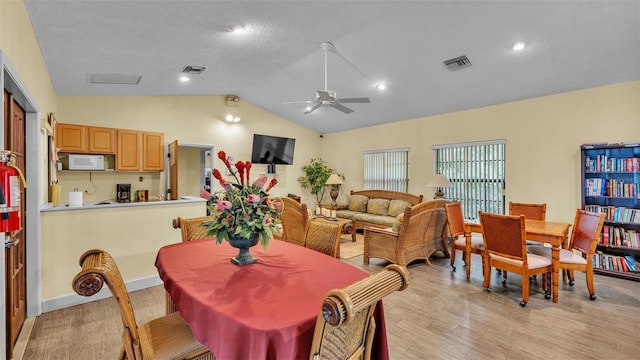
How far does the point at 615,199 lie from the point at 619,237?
546mm

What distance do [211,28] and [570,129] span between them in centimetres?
513

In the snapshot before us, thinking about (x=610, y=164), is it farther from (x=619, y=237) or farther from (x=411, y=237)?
(x=411, y=237)

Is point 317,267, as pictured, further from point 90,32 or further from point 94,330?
point 90,32

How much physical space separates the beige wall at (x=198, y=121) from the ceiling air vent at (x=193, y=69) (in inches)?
70.3

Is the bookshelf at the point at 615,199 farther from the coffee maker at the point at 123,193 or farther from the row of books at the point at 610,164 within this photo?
the coffee maker at the point at 123,193

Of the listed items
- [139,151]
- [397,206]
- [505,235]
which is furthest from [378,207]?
[139,151]

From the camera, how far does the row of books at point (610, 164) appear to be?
3.72m

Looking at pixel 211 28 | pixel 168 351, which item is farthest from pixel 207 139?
pixel 168 351

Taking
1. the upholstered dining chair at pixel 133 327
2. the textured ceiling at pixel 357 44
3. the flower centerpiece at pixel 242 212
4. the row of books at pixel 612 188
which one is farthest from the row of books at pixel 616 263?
the upholstered dining chair at pixel 133 327

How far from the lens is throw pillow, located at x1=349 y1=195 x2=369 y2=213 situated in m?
7.08

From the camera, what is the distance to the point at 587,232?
318cm

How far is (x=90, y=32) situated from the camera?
Result: 2.89 meters

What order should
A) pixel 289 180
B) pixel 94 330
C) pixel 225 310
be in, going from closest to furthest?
pixel 225 310
pixel 94 330
pixel 289 180

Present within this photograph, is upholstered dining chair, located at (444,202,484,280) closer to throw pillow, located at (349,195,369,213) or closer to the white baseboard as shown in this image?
throw pillow, located at (349,195,369,213)
